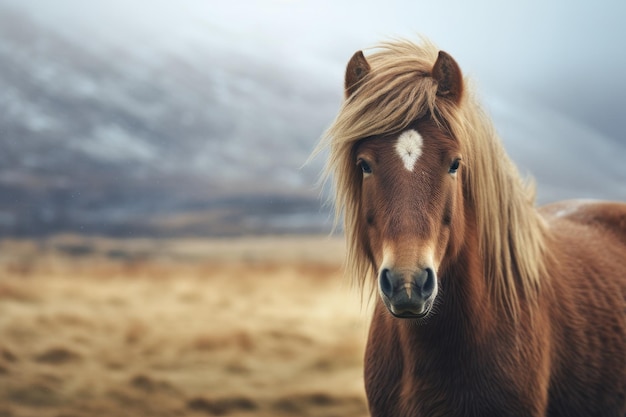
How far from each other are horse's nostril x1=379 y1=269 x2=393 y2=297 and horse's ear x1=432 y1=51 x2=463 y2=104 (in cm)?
101

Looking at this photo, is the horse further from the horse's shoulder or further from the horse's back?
the horse's shoulder

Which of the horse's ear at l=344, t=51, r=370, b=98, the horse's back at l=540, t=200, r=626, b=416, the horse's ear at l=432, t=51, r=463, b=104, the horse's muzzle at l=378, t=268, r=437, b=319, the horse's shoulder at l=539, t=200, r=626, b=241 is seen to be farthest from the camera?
the horse's shoulder at l=539, t=200, r=626, b=241

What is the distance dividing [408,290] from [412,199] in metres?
0.43

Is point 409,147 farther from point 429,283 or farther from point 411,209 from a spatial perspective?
point 429,283

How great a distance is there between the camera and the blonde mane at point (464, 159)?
3123 millimetres

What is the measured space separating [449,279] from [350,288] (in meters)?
Answer: 0.62

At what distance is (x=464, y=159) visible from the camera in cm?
324

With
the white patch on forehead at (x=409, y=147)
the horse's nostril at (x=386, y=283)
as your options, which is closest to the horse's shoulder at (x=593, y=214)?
the white patch on forehead at (x=409, y=147)

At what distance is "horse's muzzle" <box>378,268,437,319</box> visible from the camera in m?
2.67

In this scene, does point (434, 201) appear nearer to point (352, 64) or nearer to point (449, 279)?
point (449, 279)

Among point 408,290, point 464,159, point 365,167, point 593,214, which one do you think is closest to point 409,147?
point 365,167

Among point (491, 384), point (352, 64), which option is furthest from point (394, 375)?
point (352, 64)

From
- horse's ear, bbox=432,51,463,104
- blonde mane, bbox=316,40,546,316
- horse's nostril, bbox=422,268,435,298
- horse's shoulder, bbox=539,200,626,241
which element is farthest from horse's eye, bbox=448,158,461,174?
horse's shoulder, bbox=539,200,626,241

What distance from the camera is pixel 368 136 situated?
10.3 ft
